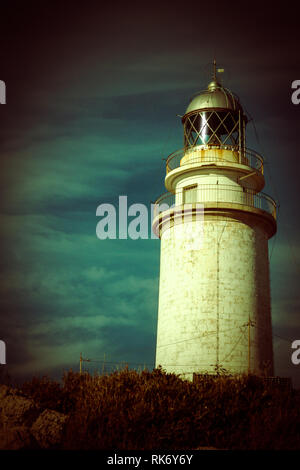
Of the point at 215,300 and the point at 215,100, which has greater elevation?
the point at 215,100

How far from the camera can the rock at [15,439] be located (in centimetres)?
1209

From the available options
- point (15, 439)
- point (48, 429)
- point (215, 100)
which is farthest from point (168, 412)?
point (215, 100)

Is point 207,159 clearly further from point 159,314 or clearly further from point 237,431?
point 237,431

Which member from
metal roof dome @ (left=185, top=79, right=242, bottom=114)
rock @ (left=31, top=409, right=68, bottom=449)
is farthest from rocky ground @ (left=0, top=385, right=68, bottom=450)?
metal roof dome @ (left=185, top=79, right=242, bottom=114)

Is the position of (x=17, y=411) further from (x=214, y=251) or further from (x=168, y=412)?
(x=214, y=251)

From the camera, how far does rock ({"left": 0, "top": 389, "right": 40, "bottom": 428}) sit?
13266 millimetres

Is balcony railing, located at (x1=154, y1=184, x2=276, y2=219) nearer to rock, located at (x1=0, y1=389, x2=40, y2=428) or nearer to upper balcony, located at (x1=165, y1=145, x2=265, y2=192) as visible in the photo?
upper balcony, located at (x1=165, y1=145, x2=265, y2=192)

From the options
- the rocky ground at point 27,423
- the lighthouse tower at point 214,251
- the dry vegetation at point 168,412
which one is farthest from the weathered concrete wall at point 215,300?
the rocky ground at point 27,423

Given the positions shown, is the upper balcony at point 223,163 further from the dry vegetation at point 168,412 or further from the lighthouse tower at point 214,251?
the dry vegetation at point 168,412

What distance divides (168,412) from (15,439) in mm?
3785

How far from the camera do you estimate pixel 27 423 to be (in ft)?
43.6

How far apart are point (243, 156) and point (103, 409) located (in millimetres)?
12836

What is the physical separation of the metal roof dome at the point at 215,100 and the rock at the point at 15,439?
1515 cm
